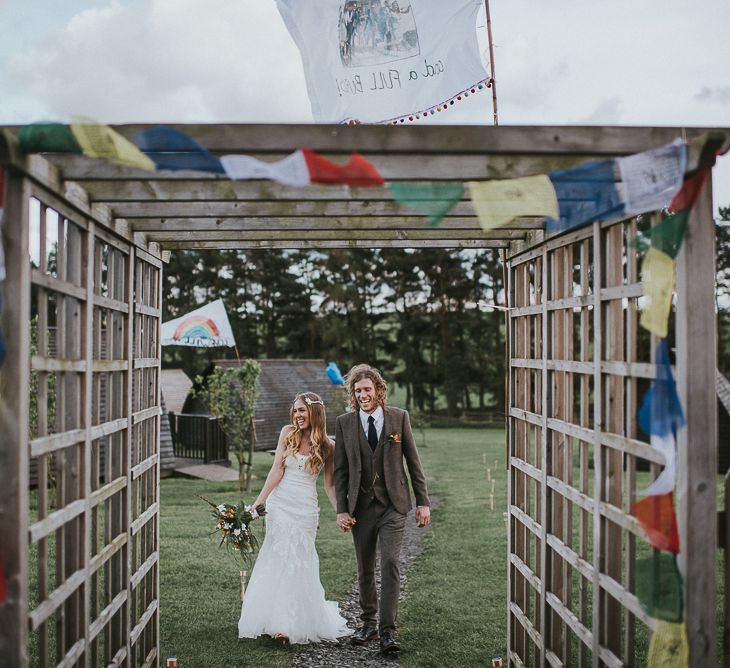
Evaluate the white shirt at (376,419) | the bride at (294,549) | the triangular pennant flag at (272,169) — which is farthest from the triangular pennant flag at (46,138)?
the bride at (294,549)

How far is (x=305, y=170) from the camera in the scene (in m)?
2.89

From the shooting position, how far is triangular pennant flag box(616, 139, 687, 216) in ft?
9.64

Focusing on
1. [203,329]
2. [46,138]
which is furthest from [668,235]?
[203,329]

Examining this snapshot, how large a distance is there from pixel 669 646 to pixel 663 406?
982 millimetres

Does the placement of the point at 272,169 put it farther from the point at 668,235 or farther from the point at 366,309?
the point at 366,309

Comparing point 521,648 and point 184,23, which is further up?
point 184,23

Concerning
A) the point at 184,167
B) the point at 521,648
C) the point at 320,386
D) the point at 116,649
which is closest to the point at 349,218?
the point at 184,167

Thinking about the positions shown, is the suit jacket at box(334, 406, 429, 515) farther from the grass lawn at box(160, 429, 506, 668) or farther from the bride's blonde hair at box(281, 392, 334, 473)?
the grass lawn at box(160, 429, 506, 668)

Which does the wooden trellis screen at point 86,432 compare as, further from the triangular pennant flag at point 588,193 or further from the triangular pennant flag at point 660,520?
the triangular pennant flag at point 660,520

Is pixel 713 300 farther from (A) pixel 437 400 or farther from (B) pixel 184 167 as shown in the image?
(A) pixel 437 400

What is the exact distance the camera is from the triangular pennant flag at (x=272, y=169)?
2877 millimetres

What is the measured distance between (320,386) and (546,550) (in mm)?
20663

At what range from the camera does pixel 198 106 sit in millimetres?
41156

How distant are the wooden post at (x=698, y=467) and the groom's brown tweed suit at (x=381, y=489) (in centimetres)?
279
